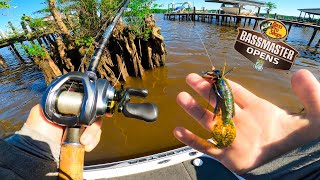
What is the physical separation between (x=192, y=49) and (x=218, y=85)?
18098 mm

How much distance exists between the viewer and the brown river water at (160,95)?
25.6 ft

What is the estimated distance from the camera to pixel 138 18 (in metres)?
13.0

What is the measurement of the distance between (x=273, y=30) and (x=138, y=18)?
11.1m

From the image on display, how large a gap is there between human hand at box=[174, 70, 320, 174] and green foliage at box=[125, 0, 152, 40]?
33.1 ft

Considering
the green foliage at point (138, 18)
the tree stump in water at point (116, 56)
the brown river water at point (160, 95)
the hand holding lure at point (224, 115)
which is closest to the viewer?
the hand holding lure at point (224, 115)

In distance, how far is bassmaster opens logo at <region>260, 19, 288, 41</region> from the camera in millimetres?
3039

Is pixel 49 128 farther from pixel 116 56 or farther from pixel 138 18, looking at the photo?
pixel 138 18

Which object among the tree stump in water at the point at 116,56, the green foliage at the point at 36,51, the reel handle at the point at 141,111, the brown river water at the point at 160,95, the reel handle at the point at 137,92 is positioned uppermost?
the reel handle at the point at 137,92

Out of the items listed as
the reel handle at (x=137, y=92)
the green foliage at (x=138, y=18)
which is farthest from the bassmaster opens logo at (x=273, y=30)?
the green foliage at (x=138, y=18)

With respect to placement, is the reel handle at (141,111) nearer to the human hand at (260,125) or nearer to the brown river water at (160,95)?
the human hand at (260,125)

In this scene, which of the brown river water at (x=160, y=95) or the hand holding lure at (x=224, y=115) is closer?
the hand holding lure at (x=224, y=115)

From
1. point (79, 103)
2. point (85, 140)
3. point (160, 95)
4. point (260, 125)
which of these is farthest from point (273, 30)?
point (160, 95)

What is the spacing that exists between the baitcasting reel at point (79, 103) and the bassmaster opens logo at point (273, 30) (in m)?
2.26

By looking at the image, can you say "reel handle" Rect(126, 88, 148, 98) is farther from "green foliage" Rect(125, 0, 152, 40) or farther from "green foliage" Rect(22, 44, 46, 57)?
"green foliage" Rect(125, 0, 152, 40)
